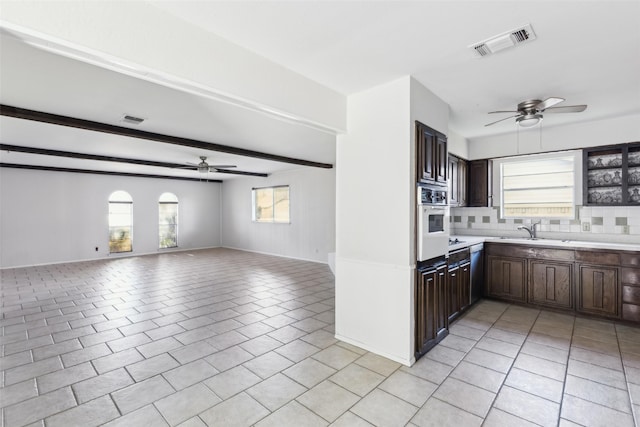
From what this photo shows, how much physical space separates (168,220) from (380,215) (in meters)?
9.11

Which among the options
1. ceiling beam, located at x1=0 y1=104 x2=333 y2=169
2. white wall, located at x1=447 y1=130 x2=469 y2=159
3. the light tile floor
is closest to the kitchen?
the light tile floor

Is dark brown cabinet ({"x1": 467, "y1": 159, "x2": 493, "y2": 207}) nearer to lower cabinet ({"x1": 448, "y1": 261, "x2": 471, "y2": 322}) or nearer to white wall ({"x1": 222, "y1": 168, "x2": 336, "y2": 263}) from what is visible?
lower cabinet ({"x1": 448, "y1": 261, "x2": 471, "y2": 322})

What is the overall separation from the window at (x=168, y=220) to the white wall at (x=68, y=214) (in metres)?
0.15

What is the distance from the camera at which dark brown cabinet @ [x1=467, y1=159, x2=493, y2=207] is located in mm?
5066

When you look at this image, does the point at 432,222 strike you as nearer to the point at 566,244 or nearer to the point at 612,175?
the point at 566,244

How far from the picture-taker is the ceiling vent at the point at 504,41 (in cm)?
206

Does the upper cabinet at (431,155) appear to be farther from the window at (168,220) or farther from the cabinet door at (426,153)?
the window at (168,220)

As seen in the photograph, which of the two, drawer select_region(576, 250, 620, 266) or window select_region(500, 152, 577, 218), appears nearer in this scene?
drawer select_region(576, 250, 620, 266)

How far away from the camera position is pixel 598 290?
372cm

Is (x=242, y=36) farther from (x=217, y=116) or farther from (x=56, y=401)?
(x=56, y=401)

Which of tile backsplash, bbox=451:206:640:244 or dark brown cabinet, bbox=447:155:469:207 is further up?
dark brown cabinet, bbox=447:155:469:207

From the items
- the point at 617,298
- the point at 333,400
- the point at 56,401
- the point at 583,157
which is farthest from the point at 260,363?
the point at 583,157

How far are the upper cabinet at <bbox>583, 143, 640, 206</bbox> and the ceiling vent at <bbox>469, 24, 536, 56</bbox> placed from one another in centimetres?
307

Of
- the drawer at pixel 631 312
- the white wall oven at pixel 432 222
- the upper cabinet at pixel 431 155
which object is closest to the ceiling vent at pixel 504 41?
the upper cabinet at pixel 431 155
